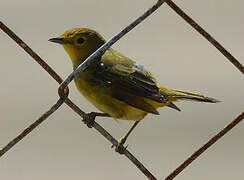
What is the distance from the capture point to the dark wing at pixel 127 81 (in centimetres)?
304

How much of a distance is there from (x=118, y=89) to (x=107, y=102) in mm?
105

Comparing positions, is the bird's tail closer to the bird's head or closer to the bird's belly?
the bird's belly

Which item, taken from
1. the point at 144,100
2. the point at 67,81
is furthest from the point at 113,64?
the point at 67,81

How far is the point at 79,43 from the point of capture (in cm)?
328

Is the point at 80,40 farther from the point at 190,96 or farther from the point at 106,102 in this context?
the point at 190,96

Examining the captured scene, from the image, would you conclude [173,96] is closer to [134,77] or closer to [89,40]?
[134,77]

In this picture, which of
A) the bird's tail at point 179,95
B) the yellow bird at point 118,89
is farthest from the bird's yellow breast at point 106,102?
the bird's tail at point 179,95

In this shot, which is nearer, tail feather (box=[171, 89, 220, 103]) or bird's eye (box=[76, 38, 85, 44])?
tail feather (box=[171, 89, 220, 103])

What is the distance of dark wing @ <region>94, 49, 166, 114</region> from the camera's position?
9.96 feet

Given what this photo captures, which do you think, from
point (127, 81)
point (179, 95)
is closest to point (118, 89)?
point (127, 81)

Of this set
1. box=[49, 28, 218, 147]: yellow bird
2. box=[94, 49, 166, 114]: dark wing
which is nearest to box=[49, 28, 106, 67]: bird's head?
box=[49, 28, 218, 147]: yellow bird

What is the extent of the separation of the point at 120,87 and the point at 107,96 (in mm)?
97

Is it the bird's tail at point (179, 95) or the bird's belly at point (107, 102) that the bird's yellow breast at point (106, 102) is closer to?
the bird's belly at point (107, 102)

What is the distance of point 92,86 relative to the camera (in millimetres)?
3096
